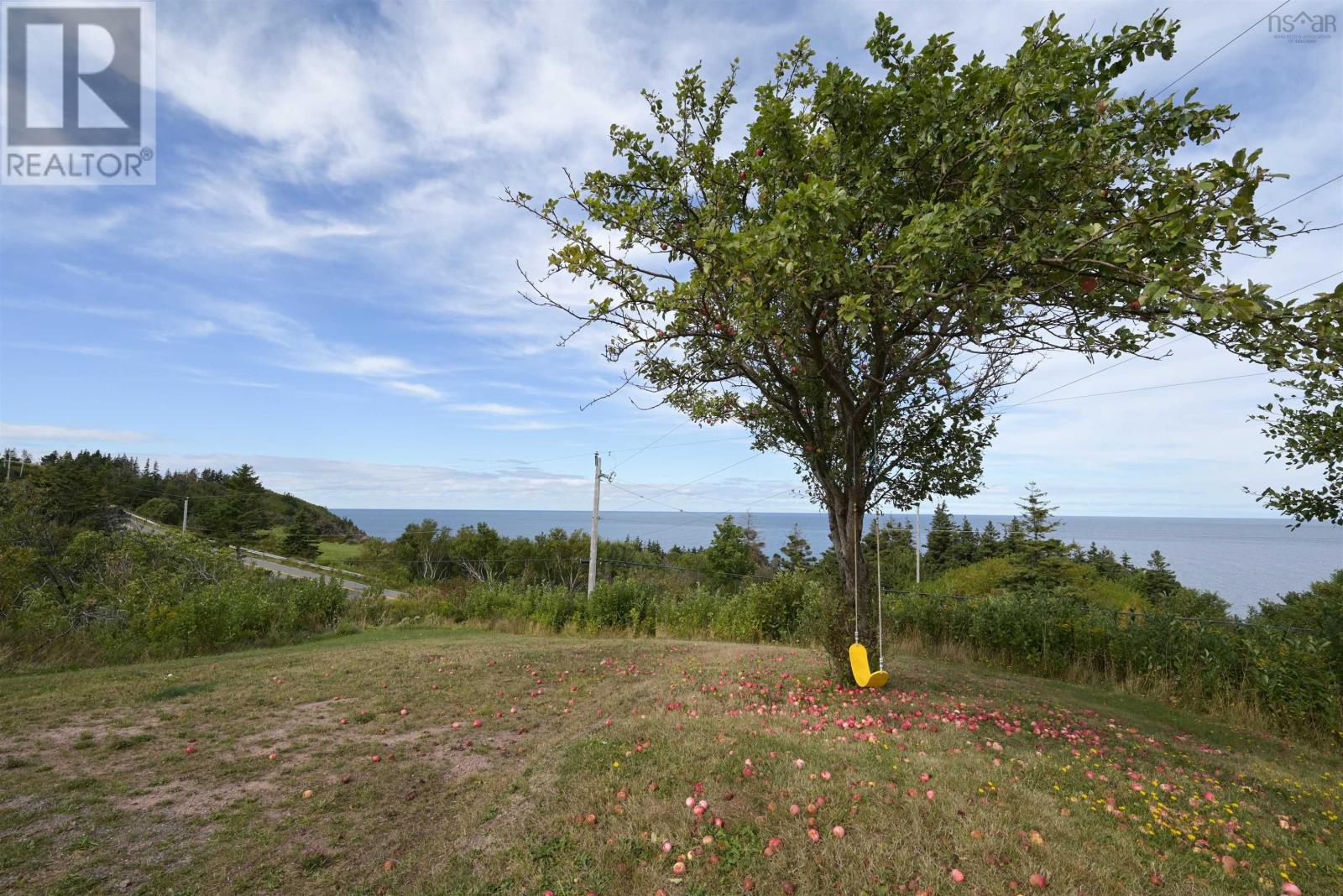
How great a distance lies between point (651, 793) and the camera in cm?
383

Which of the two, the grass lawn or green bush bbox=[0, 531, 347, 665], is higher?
green bush bbox=[0, 531, 347, 665]

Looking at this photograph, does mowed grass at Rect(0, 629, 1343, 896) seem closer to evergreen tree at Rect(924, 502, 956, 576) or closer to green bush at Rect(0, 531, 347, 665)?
green bush at Rect(0, 531, 347, 665)

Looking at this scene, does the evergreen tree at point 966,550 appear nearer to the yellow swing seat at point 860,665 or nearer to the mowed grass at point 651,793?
the mowed grass at point 651,793

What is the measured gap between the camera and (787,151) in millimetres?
5184

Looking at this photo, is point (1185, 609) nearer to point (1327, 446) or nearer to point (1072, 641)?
point (1072, 641)

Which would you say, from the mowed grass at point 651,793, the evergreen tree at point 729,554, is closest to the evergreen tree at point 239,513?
the evergreen tree at point 729,554

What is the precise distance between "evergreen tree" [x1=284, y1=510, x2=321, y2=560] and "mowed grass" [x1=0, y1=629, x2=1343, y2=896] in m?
47.2

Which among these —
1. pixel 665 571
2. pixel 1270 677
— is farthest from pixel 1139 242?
pixel 665 571

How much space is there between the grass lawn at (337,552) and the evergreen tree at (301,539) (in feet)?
2.29

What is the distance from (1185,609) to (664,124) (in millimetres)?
17903

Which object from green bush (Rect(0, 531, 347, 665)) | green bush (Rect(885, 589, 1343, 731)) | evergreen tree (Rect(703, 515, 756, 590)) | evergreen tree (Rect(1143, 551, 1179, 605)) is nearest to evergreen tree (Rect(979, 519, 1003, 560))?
evergreen tree (Rect(1143, 551, 1179, 605))

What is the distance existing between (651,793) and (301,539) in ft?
183

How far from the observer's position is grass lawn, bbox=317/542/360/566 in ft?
144

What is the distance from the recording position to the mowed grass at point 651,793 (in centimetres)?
308
